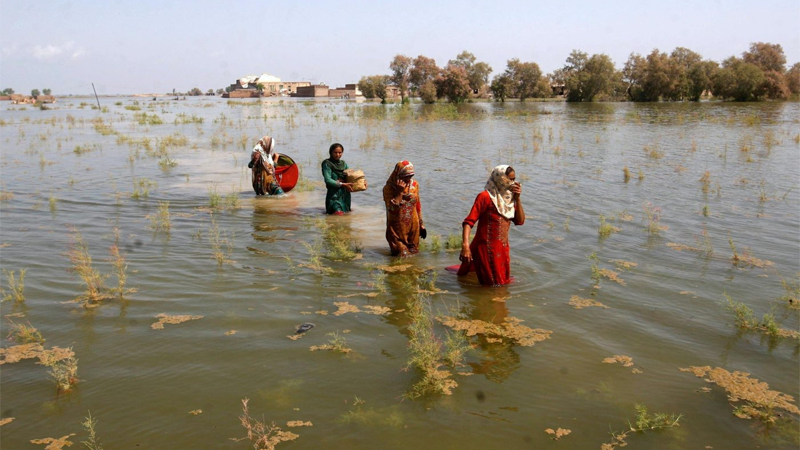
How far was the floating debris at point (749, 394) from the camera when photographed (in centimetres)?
356

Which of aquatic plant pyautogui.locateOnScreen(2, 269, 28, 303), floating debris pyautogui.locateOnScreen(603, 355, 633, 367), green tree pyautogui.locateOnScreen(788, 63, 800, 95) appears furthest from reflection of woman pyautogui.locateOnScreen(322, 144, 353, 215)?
green tree pyautogui.locateOnScreen(788, 63, 800, 95)

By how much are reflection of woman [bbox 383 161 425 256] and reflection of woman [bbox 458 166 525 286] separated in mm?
1143

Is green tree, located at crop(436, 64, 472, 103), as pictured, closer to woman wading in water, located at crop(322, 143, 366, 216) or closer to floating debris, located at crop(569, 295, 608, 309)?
woman wading in water, located at crop(322, 143, 366, 216)

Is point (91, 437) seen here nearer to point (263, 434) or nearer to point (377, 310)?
point (263, 434)

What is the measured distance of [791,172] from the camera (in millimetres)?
12117

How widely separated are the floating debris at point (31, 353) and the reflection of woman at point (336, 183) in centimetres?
448

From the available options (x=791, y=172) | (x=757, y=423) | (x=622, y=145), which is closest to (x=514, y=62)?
(x=622, y=145)

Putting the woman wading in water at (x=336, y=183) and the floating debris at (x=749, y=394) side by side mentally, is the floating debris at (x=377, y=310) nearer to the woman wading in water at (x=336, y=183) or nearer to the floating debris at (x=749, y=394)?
the floating debris at (x=749, y=394)

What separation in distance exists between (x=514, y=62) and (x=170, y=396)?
2314 inches

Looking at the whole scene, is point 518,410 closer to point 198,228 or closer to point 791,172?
point 198,228

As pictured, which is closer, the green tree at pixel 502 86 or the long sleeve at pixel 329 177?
the long sleeve at pixel 329 177

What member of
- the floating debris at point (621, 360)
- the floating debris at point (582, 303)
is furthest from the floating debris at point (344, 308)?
the floating debris at point (621, 360)

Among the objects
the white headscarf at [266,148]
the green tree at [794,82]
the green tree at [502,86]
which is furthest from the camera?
the green tree at [502,86]

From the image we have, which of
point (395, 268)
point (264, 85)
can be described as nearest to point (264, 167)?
A: point (395, 268)
